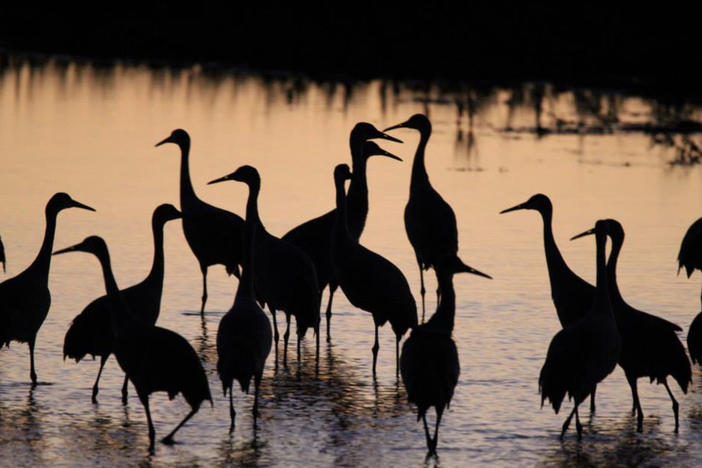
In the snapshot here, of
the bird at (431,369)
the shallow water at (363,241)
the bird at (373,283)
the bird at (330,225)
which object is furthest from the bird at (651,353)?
the bird at (330,225)

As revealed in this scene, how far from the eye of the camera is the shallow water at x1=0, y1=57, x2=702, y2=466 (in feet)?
29.0

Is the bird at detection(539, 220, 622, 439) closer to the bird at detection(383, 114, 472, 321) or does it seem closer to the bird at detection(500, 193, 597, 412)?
the bird at detection(500, 193, 597, 412)

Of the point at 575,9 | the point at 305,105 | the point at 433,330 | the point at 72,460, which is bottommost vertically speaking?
the point at 72,460

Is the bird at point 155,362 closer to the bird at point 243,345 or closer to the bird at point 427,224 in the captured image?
the bird at point 243,345

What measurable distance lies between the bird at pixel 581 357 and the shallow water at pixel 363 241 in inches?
13.1

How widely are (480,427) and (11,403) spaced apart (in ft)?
9.62

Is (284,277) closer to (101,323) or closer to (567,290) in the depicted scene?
(101,323)

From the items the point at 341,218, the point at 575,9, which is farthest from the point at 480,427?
the point at 575,9

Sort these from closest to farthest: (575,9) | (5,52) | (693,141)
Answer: (693,141)
(5,52)
(575,9)

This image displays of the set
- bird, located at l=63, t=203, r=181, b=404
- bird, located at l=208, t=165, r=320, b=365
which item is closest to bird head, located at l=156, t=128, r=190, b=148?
bird, located at l=208, t=165, r=320, b=365

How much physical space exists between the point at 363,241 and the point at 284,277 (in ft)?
15.9

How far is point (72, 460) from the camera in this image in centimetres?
821

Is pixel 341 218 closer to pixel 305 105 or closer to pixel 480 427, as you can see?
pixel 480 427

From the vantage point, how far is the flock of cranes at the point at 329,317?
8609 millimetres
